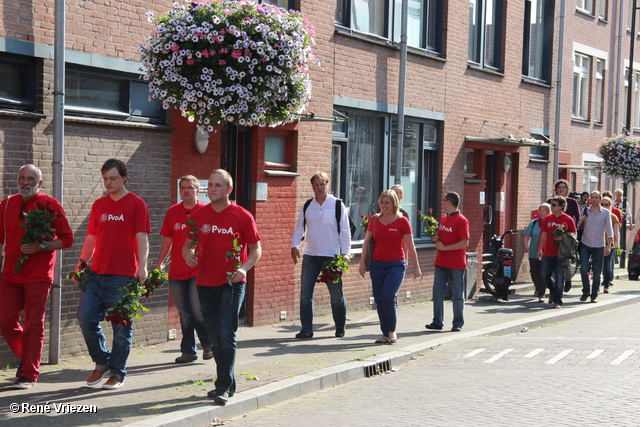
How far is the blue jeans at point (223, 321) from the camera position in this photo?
7.62 metres

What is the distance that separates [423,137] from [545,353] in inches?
262

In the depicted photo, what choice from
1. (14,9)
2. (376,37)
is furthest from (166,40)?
(376,37)

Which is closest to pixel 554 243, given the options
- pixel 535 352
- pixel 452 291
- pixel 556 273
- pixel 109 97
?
pixel 556 273

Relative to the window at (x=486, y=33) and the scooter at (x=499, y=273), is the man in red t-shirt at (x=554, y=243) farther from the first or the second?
the window at (x=486, y=33)

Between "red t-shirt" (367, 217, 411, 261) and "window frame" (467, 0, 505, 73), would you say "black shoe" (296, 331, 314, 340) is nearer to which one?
"red t-shirt" (367, 217, 411, 261)

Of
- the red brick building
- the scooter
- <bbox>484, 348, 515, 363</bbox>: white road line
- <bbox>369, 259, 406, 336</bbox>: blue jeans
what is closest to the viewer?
the red brick building

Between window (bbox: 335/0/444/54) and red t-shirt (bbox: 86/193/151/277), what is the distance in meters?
7.50

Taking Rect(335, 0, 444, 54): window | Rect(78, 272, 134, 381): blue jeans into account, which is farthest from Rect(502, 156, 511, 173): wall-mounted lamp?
Rect(78, 272, 134, 381): blue jeans

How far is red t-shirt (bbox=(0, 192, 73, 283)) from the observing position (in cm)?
806

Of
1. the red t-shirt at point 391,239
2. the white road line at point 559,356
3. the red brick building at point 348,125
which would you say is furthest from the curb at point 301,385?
the red brick building at point 348,125

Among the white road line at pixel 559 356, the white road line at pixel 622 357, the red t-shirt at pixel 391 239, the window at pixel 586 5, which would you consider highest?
the window at pixel 586 5

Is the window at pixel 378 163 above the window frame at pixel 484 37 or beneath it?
beneath

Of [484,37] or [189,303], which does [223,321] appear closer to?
[189,303]

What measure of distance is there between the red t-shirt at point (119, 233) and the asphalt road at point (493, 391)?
5.37 feet
